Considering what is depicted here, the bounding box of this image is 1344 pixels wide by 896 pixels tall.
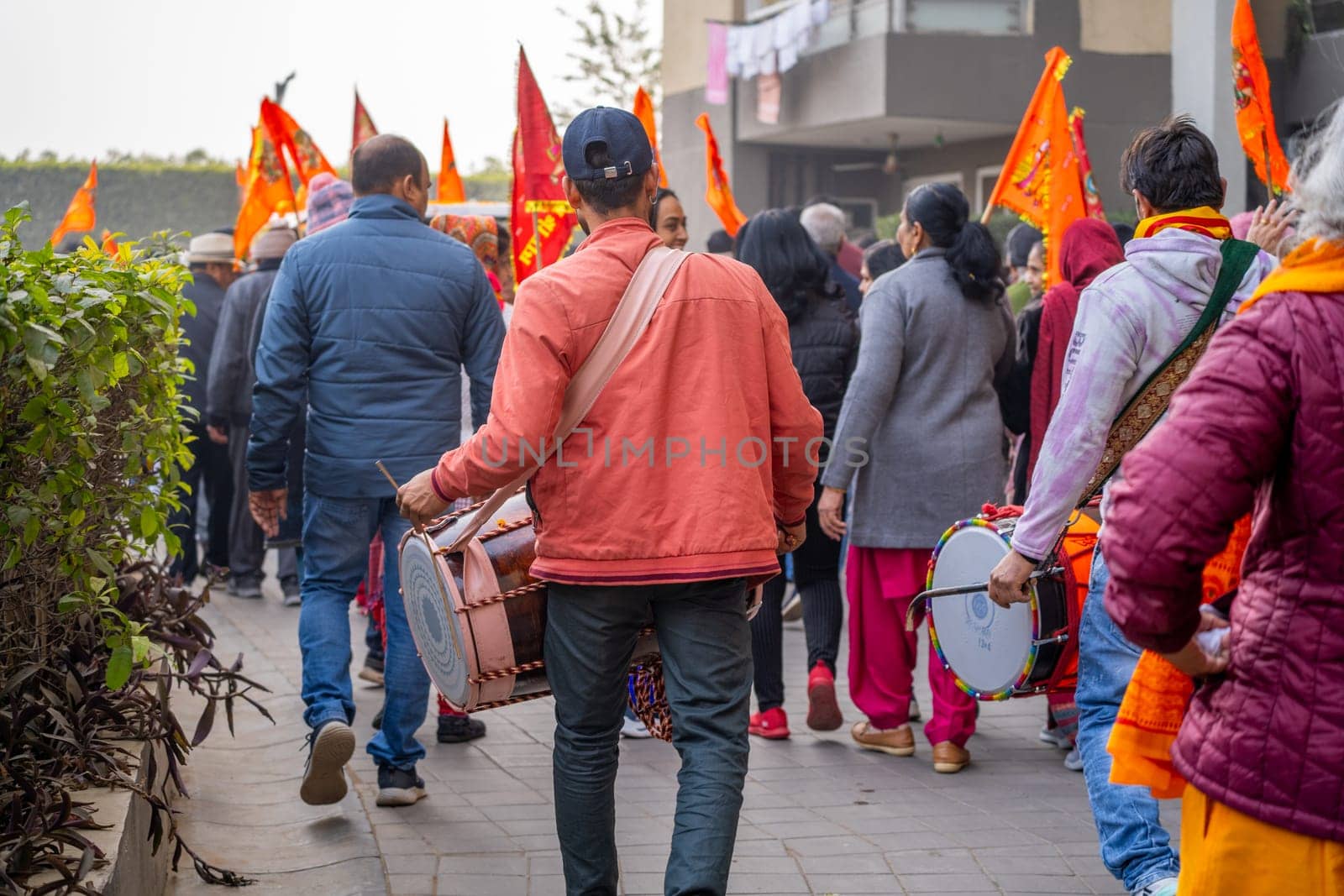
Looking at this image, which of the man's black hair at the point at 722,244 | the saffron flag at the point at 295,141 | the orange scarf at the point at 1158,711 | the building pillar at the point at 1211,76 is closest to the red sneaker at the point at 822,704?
the orange scarf at the point at 1158,711

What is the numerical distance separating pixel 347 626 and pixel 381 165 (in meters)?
1.60

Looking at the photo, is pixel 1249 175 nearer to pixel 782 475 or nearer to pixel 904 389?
pixel 904 389

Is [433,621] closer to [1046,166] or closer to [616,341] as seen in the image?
[616,341]

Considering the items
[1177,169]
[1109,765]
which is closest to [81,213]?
[1177,169]

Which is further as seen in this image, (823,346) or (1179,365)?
(823,346)

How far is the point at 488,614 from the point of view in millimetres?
3754

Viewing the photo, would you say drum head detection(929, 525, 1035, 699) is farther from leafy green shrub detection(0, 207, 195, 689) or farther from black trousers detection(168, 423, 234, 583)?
black trousers detection(168, 423, 234, 583)

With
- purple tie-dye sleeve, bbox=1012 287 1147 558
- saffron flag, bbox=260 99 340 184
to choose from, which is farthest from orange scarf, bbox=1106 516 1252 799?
saffron flag, bbox=260 99 340 184

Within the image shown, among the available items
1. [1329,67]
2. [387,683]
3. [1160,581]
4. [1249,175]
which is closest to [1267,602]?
[1160,581]

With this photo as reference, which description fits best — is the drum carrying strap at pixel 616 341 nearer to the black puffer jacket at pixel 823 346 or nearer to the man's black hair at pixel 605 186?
the man's black hair at pixel 605 186

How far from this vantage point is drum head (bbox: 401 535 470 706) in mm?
3824

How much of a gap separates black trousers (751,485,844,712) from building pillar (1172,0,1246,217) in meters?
5.53

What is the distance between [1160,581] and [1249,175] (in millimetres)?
12406

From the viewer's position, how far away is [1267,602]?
2.14 m
